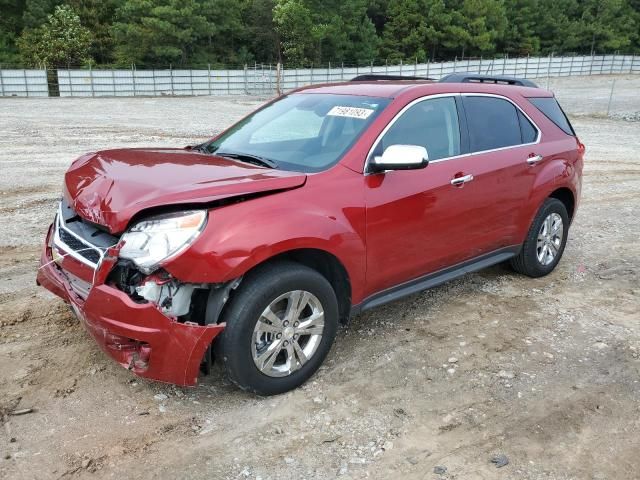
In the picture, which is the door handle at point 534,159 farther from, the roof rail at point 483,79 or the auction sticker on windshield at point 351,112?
the auction sticker on windshield at point 351,112

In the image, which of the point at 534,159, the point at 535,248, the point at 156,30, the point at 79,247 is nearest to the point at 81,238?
the point at 79,247

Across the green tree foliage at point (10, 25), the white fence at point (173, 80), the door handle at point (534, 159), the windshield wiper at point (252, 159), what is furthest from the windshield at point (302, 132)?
the green tree foliage at point (10, 25)

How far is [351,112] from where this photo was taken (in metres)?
3.99

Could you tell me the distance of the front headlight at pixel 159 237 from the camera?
2928mm

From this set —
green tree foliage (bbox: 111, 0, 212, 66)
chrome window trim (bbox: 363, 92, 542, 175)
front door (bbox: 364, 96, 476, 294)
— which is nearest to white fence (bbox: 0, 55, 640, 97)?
green tree foliage (bbox: 111, 0, 212, 66)

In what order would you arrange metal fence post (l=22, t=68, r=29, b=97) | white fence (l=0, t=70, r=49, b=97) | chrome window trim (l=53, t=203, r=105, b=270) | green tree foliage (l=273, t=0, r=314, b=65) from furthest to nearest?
green tree foliage (l=273, t=0, r=314, b=65) < metal fence post (l=22, t=68, r=29, b=97) < white fence (l=0, t=70, r=49, b=97) < chrome window trim (l=53, t=203, r=105, b=270)

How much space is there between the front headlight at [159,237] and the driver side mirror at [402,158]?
1184 millimetres

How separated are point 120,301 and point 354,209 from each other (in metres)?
1.43

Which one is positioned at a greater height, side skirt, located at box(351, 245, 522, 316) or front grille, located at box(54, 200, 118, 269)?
front grille, located at box(54, 200, 118, 269)

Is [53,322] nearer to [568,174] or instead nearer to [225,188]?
[225,188]

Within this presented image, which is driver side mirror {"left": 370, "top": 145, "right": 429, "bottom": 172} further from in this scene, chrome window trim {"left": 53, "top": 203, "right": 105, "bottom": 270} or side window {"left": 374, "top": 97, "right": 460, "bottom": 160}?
chrome window trim {"left": 53, "top": 203, "right": 105, "bottom": 270}

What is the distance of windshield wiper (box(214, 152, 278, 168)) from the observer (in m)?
3.76

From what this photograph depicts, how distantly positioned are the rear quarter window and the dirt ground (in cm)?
144

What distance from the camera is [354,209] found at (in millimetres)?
A: 3527
